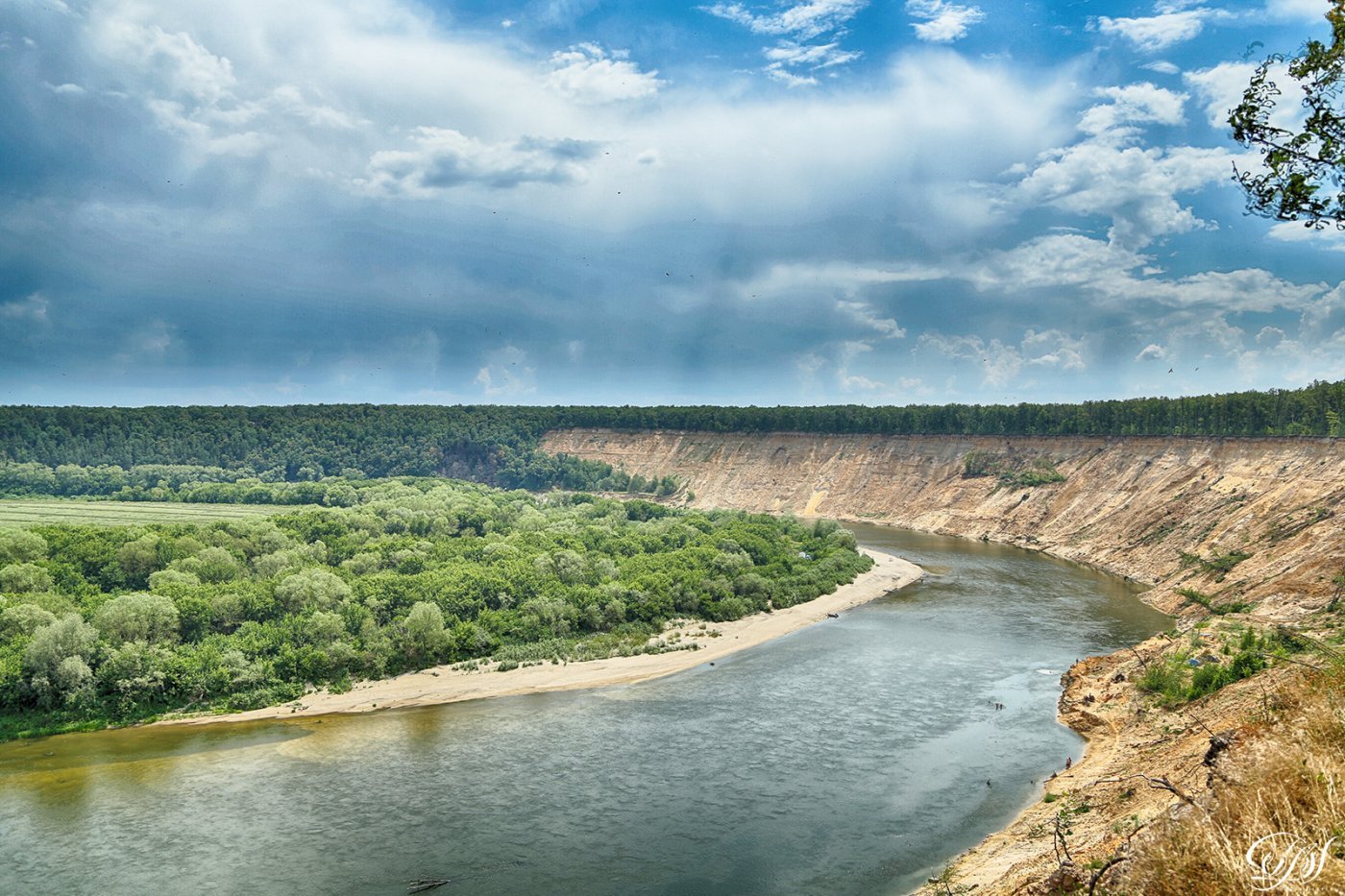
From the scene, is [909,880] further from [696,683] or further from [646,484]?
[646,484]

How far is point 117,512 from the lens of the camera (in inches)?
3674

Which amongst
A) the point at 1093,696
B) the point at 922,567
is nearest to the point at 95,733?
the point at 1093,696

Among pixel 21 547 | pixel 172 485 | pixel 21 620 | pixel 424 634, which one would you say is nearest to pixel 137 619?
pixel 21 620

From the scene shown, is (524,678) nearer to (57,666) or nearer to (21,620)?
(57,666)

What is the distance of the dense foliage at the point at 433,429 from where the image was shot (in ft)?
385

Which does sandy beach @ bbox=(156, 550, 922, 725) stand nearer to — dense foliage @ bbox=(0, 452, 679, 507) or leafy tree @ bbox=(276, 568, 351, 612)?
leafy tree @ bbox=(276, 568, 351, 612)

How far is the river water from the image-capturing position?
83.6 feet

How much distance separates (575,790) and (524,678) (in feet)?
50.3

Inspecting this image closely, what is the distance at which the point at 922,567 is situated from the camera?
3265 inches

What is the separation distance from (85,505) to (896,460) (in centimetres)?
10805

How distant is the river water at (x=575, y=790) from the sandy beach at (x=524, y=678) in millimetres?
1313

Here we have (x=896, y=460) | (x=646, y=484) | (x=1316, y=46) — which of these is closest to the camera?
(x=1316, y=46)

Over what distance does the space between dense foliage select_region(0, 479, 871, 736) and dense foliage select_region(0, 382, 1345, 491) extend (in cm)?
4908

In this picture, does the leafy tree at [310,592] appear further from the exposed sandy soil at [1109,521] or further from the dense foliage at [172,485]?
the dense foliage at [172,485]
